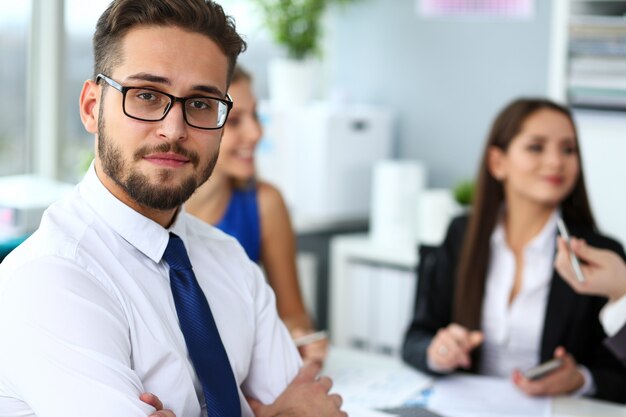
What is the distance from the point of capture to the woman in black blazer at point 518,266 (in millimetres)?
2255

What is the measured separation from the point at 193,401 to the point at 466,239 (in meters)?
1.28

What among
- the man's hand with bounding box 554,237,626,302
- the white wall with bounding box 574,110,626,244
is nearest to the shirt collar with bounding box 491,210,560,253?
the man's hand with bounding box 554,237,626,302

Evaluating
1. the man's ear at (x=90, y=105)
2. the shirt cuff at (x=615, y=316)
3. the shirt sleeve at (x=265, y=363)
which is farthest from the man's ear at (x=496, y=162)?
the man's ear at (x=90, y=105)

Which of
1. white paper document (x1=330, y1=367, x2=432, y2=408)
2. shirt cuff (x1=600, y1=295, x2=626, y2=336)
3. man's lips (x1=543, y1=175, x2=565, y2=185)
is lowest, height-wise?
white paper document (x1=330, y1=367, x2=432, y2=408)

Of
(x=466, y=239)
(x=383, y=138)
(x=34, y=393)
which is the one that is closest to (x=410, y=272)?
(x=383, y=138)

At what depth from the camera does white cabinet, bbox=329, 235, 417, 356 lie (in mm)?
3445

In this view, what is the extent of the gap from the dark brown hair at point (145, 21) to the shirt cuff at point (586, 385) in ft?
3.99

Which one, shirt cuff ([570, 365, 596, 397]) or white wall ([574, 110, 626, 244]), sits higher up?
white wall ([574, 110, 626, 244])

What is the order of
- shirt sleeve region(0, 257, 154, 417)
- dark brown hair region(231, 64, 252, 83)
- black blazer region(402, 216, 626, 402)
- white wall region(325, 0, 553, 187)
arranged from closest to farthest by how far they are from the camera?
shirt sleeve region(0, 257, 154, 417) < black blazer region(402, 216, 626, 402) < dark brown hair region(231, 64, 252, 83) < white wall region(325, 0, 553, 187)

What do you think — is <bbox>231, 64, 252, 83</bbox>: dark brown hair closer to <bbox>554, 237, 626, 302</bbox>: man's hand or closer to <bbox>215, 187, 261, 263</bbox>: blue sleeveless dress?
<bbox>215, 187, 261, 263</bbox>: blue sleeveless dress

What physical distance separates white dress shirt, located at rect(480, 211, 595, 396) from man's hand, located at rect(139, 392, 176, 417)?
1267 mm

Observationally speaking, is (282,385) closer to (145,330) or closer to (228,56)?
(145,330)

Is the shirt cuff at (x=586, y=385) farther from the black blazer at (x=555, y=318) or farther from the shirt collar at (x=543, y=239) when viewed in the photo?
the shirt collar at (x=543, y=239)

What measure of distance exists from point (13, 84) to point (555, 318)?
6.50 ft
